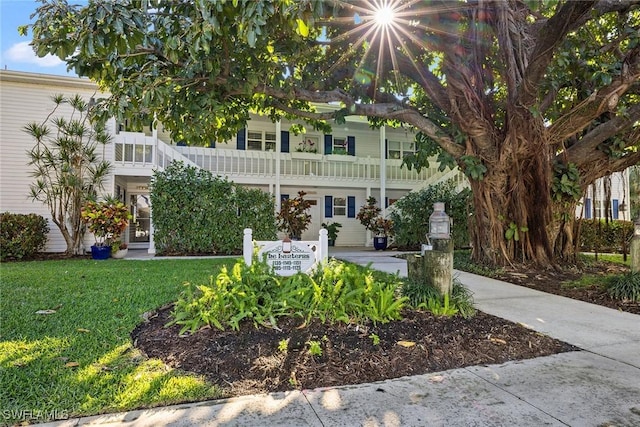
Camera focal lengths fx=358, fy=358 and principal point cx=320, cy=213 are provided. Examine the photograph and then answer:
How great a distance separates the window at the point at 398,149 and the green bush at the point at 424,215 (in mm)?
4341

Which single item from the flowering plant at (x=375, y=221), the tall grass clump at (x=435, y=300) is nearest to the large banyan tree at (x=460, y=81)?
the tall grass clump at (x=435, y=300)

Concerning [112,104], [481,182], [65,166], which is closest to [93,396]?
[112,104]

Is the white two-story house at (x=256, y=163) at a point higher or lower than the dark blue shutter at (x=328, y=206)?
higher

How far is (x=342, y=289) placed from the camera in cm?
407

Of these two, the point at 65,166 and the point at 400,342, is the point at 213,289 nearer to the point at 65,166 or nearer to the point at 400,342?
the point at 400,342

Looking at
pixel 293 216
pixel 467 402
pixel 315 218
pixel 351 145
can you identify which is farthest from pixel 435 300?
pixel 351 145

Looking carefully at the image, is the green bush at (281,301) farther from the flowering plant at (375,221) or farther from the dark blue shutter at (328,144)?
the dark blue shutter at (328,144)

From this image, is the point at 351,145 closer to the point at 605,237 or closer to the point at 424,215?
the point at 424,215

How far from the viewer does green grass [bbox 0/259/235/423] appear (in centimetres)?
239

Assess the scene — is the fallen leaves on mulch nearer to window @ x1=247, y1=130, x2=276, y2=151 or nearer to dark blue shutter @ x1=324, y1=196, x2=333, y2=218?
dark blue shutter @ x1=324, y1=196, x2=333, y2=218

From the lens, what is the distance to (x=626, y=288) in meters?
5.25

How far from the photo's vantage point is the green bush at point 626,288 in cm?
513

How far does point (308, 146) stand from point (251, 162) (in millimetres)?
3299

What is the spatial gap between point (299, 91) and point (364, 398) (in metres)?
5.89
